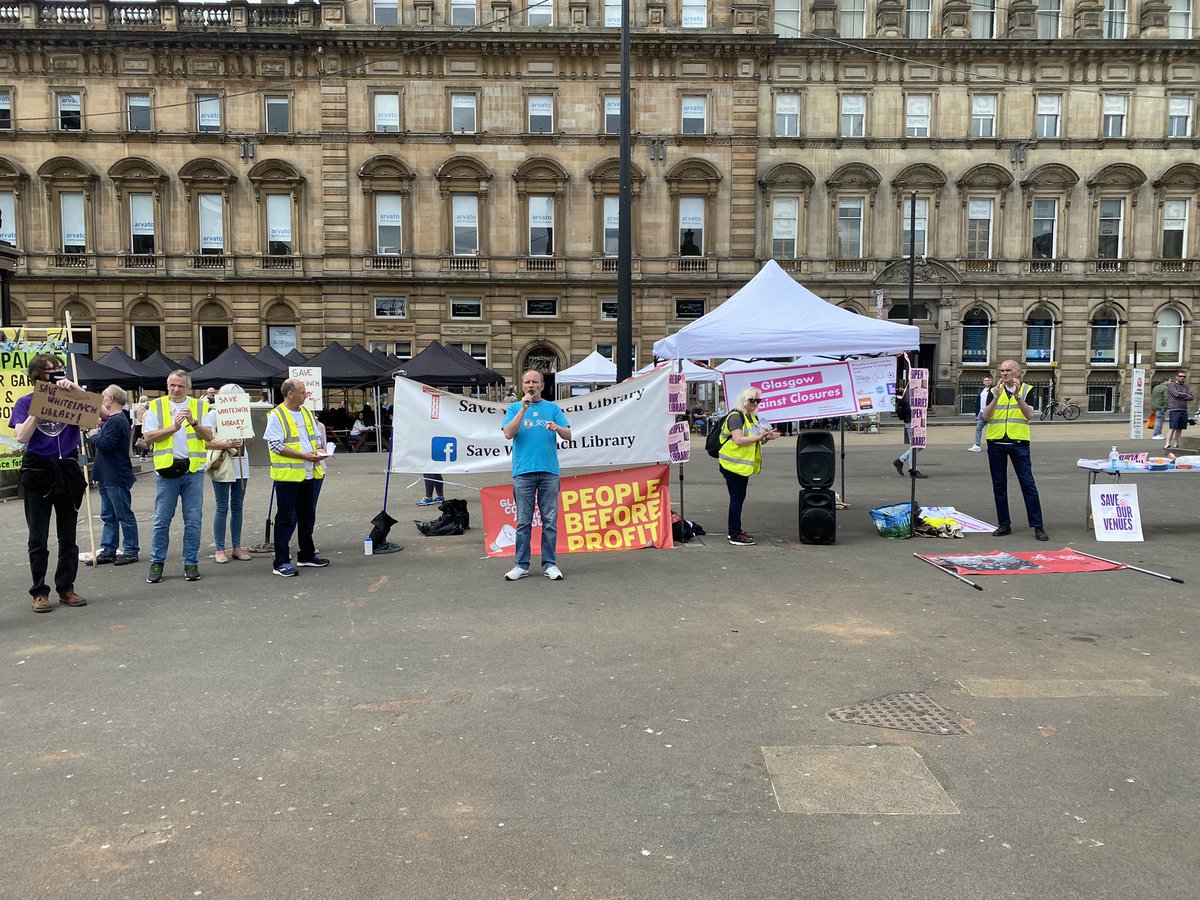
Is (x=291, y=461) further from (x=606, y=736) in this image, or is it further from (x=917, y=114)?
(x=917, y=114)

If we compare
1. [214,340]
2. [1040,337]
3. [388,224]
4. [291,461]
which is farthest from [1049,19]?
[291,461]

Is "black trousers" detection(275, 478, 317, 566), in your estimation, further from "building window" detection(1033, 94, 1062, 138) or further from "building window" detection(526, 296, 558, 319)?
"building window" detection(1033, 94, 1062, 138)

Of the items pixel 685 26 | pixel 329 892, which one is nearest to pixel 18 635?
pixel 329 892

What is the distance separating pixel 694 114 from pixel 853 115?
22.8 feet

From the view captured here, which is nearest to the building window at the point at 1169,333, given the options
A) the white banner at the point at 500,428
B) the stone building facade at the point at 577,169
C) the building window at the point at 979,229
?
the stone building facade at the point at 577,169

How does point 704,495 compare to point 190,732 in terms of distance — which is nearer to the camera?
point 190,732

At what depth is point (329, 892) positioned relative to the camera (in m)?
3.33

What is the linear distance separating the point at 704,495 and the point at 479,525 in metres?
4.46

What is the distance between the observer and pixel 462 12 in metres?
36.9

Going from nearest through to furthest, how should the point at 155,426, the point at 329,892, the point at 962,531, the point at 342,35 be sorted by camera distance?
the point at 329,892 < the point at 155,426 < the point at 962,531 < the point at 342,35

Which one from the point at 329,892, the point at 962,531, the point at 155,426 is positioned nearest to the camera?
the point at 329,892

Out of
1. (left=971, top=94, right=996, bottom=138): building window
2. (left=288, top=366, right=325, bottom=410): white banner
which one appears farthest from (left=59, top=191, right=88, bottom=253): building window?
(left=971, top=94, right=996, bottom=138): building window

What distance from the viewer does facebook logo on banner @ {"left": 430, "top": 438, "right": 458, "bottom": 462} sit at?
9.76 m

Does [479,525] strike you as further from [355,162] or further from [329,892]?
[355,162]
